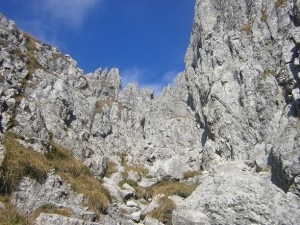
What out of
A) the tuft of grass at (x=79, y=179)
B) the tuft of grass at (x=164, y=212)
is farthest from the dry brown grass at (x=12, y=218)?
the tuft of grass at (x=164, y=212)

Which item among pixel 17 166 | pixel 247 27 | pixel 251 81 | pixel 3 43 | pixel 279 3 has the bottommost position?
pixel 17 166

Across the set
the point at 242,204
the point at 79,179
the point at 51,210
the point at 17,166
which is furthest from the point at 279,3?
the point at 51,210

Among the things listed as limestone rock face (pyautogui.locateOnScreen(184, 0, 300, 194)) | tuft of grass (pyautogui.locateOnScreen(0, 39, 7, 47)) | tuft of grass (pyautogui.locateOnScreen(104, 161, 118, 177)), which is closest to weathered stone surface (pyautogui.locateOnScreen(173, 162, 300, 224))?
limestone rock face (pyautogui.locateOnScreen(184, 0, 300, 194))

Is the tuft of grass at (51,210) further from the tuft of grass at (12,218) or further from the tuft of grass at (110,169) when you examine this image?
the tuft of grass at (110,169)

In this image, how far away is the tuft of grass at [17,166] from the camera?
20984 mm

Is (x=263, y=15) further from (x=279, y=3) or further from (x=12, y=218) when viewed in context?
(x=12, y=218)

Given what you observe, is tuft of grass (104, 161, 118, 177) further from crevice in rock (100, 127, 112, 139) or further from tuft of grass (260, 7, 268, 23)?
tuft of grass (260, 7, 268, 23)

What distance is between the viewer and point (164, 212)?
25219 millimetres

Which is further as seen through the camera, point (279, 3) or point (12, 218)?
point (279, 3)

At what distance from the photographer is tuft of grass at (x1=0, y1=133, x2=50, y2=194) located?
20984 millimetres

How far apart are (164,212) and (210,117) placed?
139 feet

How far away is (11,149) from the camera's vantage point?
2414cm

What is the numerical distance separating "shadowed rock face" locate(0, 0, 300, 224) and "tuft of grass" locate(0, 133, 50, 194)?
722 millimetres

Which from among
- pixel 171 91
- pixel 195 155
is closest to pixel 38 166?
pixel 195 155
